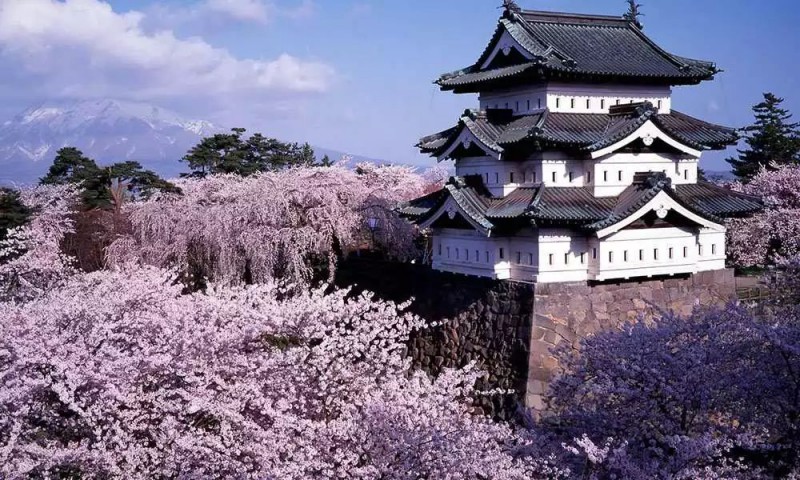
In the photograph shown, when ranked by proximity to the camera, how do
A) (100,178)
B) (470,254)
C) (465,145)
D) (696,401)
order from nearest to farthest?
1. (696,401)
2. (465,145)
3. (470,254)
4. (100,178)

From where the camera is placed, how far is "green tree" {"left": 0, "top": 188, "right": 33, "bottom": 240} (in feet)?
80.3

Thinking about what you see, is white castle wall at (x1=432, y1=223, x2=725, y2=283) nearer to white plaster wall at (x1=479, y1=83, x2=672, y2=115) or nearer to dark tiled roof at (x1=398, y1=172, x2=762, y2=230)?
dark tiled roof at (x1=398, y1=172, x2=762, y2=230)

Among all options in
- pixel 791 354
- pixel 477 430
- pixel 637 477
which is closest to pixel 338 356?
pixel 477 430

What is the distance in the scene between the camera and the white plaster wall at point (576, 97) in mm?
16844

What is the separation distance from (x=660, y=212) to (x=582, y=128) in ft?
7.57

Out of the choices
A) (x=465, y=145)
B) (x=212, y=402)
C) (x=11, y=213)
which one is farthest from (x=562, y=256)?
(x=11, y=213)

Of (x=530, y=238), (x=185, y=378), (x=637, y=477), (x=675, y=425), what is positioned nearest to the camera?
(x=637, y=477)

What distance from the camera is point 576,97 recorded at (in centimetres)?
1703

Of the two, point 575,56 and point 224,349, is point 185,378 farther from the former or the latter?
point 575,56

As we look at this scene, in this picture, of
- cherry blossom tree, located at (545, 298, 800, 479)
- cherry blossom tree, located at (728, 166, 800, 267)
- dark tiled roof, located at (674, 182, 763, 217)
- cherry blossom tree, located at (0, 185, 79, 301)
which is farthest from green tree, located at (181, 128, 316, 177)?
A: cherry blossom tree, located at (545, 298, 800, 479)

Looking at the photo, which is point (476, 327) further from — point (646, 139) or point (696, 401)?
point (696, 401)

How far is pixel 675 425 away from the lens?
1070 centimetres

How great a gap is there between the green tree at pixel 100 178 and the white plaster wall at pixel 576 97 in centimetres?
1724

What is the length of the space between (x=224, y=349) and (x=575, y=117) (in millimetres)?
8761
